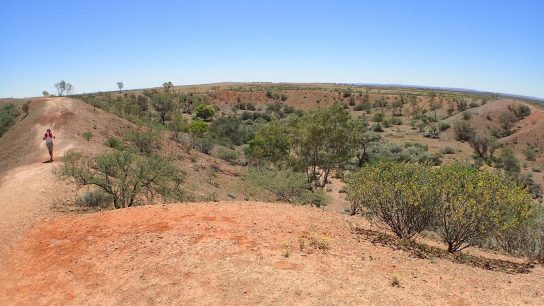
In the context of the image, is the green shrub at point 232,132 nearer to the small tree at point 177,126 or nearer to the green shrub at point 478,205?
the small tree at point 177,126

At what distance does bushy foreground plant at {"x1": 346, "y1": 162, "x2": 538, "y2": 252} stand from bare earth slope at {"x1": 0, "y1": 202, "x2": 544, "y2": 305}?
1318 mm

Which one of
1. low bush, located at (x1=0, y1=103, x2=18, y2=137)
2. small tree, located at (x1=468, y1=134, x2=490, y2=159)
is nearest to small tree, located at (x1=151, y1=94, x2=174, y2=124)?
low bush, located at (x1=0, y1=103, x2=18, y2=137)

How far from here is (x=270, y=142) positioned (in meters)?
32.5

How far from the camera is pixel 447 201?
11.2m

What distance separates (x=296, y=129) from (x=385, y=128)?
34908mm

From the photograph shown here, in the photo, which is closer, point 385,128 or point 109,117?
point 109,117

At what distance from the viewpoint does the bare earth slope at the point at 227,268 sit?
7879 mm

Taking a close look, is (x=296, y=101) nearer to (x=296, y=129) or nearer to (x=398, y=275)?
(x=296, y=129)

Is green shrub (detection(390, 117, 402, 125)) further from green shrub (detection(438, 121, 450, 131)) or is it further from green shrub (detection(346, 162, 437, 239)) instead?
green shrub (detection(346, 162, 437, 239))

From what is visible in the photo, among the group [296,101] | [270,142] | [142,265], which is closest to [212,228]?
[142,265]

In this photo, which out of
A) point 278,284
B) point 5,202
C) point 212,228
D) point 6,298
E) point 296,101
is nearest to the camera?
point 278,284

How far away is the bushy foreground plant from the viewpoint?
1074 cm

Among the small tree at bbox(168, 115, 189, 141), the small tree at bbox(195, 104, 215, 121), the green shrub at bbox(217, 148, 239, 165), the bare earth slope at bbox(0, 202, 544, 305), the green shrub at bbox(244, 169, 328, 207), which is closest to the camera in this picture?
the bare earth slope at bbox(0, 202, 544, 305)

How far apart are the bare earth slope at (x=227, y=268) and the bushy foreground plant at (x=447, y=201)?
132 cm
